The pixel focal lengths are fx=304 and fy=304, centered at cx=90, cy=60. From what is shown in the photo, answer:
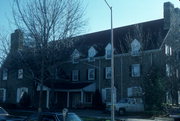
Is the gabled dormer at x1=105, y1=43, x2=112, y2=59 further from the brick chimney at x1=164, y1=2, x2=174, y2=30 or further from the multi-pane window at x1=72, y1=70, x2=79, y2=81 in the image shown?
the brick chimney at x1=164, y1=2, x2=174, y2=30

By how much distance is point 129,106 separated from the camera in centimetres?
2991

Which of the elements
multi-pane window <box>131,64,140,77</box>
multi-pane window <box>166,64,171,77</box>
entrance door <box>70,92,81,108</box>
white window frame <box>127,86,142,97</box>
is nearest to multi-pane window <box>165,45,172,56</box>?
multi-pane window <box>166,64,171,77</box>

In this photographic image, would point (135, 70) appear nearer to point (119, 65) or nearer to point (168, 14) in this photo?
point (119, 65)

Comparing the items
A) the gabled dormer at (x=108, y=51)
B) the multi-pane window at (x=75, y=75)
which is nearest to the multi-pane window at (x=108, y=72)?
the gabled dormer at (x=108, y=51)

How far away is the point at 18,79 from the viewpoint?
47.0m

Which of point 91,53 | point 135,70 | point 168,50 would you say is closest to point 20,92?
point 91,53

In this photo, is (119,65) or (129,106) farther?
(119,65)

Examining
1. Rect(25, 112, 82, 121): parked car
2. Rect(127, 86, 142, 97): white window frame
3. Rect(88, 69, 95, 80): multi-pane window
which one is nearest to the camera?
Rect(25, 112, 82, 121): parked car

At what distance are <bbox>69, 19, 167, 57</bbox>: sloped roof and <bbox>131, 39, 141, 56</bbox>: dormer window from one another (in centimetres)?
64

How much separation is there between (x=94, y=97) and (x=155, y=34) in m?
10.8

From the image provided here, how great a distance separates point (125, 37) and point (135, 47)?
12.3ft

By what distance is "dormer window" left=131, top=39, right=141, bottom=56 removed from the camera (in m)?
35.7

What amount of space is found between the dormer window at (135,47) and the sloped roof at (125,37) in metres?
0.64

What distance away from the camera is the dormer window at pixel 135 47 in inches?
1405
